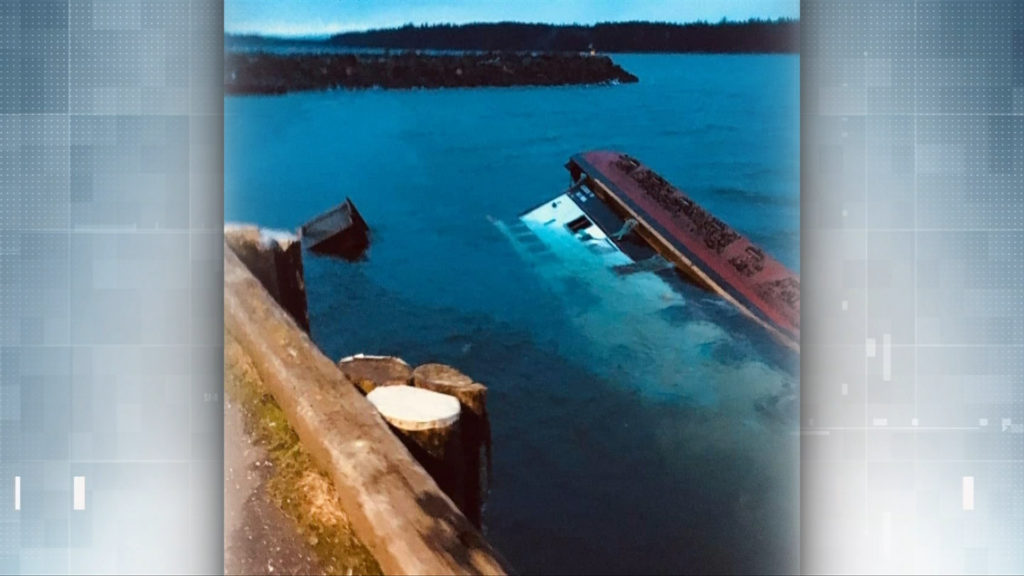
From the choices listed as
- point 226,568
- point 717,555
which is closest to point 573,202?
point 717,555

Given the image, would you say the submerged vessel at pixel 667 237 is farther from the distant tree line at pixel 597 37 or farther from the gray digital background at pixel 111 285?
the gray digital background at pixel 111 285

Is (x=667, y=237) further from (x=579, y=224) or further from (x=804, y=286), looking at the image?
(x=804, y=286)

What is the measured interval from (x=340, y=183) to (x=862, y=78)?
1.22 meters

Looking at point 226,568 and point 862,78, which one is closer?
point 226,568

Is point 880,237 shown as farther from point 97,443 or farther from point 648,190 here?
point 97,443

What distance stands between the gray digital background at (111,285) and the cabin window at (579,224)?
79cm

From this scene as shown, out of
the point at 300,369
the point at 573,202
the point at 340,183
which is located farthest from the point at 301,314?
the point at 573,202

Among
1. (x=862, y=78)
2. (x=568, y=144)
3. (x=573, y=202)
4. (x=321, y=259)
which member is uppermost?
(x=862, y=78)

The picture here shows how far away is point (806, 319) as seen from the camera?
1.98 m

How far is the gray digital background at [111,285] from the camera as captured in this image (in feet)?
6.32

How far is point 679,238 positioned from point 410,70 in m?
0.71

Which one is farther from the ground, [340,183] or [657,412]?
[340,183]

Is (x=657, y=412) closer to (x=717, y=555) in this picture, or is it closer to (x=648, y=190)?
(x=717, y=555)

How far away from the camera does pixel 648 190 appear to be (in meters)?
1.96
